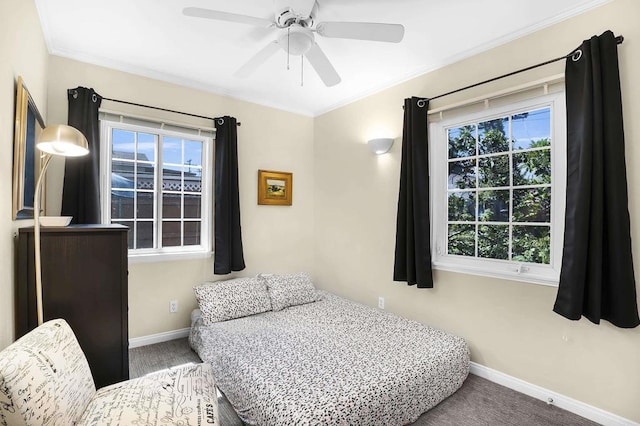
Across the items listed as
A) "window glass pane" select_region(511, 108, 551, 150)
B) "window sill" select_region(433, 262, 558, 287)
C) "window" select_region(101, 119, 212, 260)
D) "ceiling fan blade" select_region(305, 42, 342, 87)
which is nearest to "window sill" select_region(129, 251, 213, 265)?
"window" select_region(101, 119, 212, 260)

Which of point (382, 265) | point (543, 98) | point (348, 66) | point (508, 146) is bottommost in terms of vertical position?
point (382, 265)

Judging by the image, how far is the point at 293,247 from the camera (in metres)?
4.12

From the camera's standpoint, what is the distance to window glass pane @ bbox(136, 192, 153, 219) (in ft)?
10.3

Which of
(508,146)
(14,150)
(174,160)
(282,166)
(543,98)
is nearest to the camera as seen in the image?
(14,150)

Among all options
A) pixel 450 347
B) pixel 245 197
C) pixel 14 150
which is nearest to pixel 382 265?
pixel 450 347

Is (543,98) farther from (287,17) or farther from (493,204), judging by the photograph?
(287,17)

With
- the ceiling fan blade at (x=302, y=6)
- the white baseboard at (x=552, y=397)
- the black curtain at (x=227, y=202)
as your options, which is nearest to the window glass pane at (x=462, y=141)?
the ceiling fan blade at (x=302, y=6)

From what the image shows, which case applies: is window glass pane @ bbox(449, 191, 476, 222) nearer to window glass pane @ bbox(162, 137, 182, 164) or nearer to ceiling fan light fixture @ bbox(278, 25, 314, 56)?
ceiling fan light fixture @ bbox(278, 25, 314, 56)

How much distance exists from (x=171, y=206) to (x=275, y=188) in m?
1.19

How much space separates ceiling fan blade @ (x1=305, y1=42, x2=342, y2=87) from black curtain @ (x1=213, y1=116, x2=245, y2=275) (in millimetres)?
1411

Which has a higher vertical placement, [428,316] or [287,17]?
[287,17]

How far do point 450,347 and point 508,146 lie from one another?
1.61 m

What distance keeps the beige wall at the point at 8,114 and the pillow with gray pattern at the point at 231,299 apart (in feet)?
4.58

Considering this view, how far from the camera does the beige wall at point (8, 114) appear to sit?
143 centimetres
